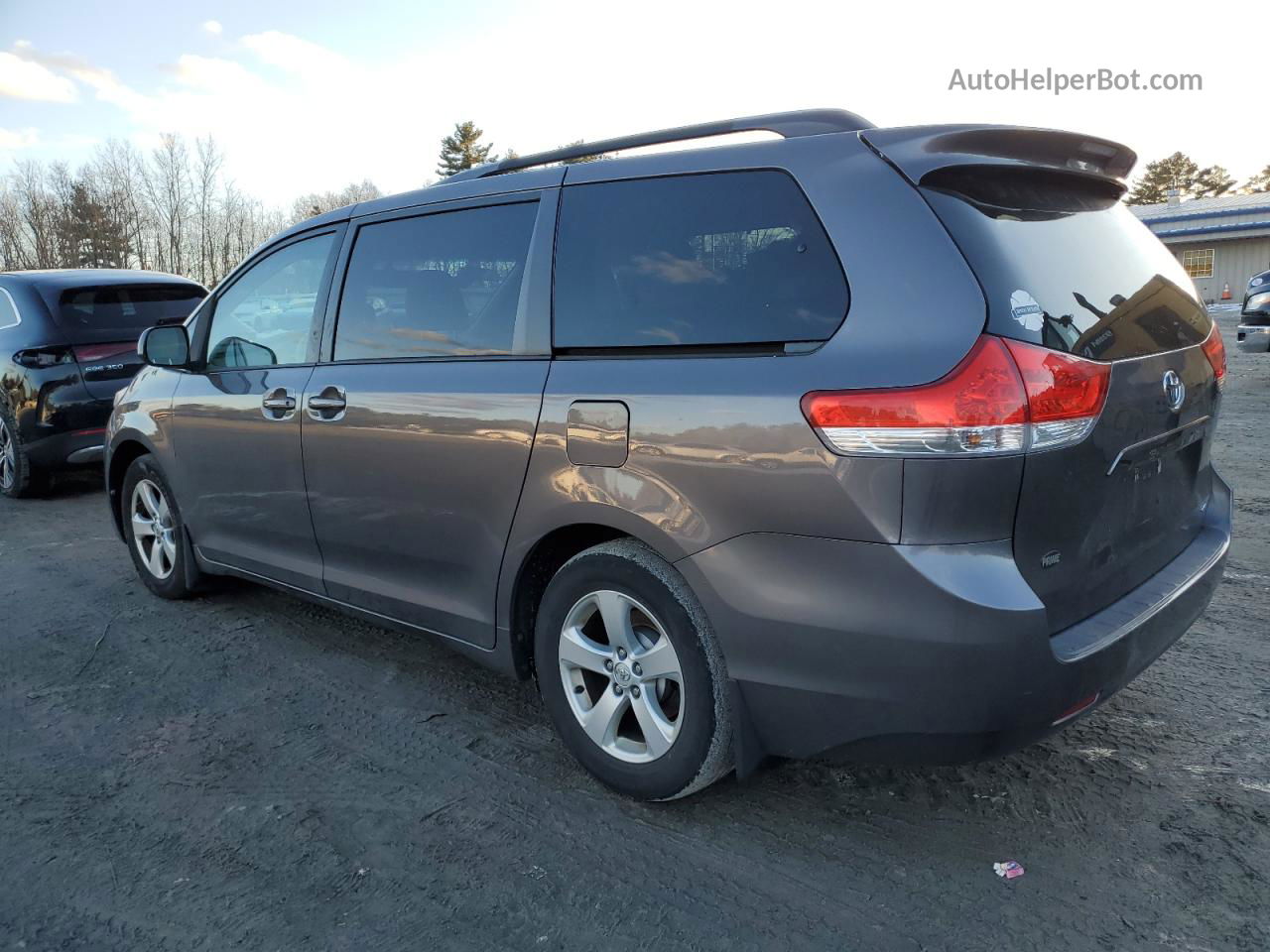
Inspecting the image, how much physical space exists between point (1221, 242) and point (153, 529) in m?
48.3

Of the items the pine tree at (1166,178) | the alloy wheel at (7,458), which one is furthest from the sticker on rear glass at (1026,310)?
the pine tree at (1166,178)

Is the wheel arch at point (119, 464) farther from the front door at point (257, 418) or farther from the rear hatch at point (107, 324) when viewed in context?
the rear hatch at point (107, 324)

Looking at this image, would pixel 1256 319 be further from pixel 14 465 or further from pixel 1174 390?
pixel 14 465

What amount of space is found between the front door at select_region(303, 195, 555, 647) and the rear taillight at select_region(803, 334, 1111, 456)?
106 centimetres

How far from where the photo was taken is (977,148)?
2.45m

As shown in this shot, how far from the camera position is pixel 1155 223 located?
43.8 meters

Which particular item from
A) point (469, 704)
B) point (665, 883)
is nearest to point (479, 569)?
point (469, 704)

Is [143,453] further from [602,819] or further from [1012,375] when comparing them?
[1012,375]

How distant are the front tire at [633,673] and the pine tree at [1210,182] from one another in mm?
83524

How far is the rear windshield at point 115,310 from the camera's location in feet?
24.9

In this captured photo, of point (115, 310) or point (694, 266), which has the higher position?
point (694, 266)

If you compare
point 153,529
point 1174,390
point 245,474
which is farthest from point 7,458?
point 1174,390

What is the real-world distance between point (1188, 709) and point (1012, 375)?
5.88ft

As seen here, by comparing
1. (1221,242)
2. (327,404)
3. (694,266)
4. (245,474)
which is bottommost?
(245,474)
